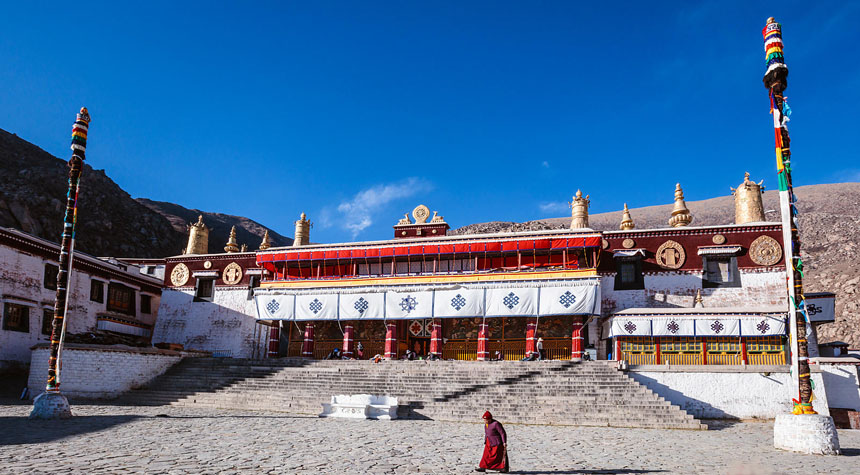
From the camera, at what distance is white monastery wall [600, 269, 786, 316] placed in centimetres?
2800

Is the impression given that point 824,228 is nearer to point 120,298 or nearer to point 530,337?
point 530,337

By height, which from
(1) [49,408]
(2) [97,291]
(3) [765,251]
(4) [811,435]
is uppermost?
(3) [765,251]

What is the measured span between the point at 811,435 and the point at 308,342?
2374 cm

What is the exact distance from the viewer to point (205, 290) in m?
37.4

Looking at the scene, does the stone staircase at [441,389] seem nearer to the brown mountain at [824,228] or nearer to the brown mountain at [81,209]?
the brown mountain at [824,228]

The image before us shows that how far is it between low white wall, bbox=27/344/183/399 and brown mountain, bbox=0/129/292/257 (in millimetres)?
35910

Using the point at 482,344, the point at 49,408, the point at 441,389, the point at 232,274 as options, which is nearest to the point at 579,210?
the point at 482,344

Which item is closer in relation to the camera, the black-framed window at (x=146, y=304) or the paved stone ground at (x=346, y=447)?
the paved stone ground at (x=346, y=447)

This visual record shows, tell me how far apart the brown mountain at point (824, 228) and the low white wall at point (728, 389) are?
93.1 feet

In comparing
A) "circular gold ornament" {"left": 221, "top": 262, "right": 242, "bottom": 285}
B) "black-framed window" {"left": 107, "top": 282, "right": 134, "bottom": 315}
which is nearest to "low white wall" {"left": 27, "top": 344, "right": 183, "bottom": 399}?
"black-framed window" {"left": 107, "top": 282, "right": 134, "bottom": 315}

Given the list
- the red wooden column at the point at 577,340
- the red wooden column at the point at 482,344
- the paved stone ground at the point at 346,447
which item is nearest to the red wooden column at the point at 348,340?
the red wooden column at the point at 482,344

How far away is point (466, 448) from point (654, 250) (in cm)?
2066

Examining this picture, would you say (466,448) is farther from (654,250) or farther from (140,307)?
(140,307)

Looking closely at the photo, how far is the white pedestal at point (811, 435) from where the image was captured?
13.0 m
